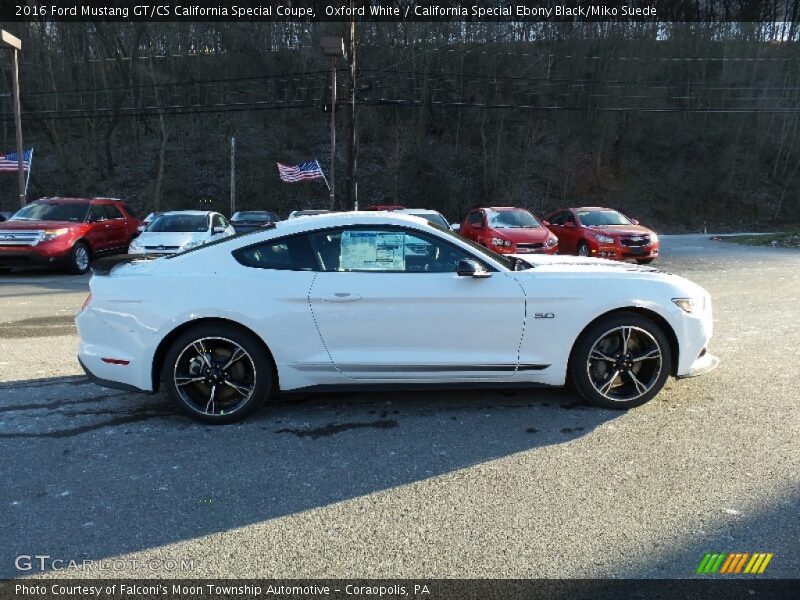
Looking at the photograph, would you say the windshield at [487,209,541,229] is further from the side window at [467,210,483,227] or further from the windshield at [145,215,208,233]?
the windshield at [145,215,208,233]

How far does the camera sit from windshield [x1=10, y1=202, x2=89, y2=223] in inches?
537

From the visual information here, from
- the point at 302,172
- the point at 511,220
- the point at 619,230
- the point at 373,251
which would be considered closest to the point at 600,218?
the point at 619,230

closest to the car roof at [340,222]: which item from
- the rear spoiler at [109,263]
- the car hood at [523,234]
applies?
the rear spoiler at [109,263]

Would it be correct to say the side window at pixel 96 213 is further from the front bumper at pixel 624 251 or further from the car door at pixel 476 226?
the front bumper at pixel 624 251

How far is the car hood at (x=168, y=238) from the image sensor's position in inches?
501

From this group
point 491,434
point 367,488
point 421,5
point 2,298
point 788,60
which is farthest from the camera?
point 788,60

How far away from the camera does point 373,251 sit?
4.29 meters

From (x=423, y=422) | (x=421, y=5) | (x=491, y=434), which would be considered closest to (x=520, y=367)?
(x=491, y=434)

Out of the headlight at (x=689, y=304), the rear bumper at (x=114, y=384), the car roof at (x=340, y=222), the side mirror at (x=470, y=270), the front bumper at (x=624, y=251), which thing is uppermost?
the car roof at (x=340, y=222)

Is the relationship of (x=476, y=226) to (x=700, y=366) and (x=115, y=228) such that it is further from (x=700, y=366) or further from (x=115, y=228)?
(x=700, y=366)

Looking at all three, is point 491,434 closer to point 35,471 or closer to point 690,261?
point 35,471

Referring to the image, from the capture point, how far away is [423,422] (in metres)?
4.18

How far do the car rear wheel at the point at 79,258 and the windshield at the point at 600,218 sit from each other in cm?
1272

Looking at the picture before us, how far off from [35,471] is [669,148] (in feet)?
175
